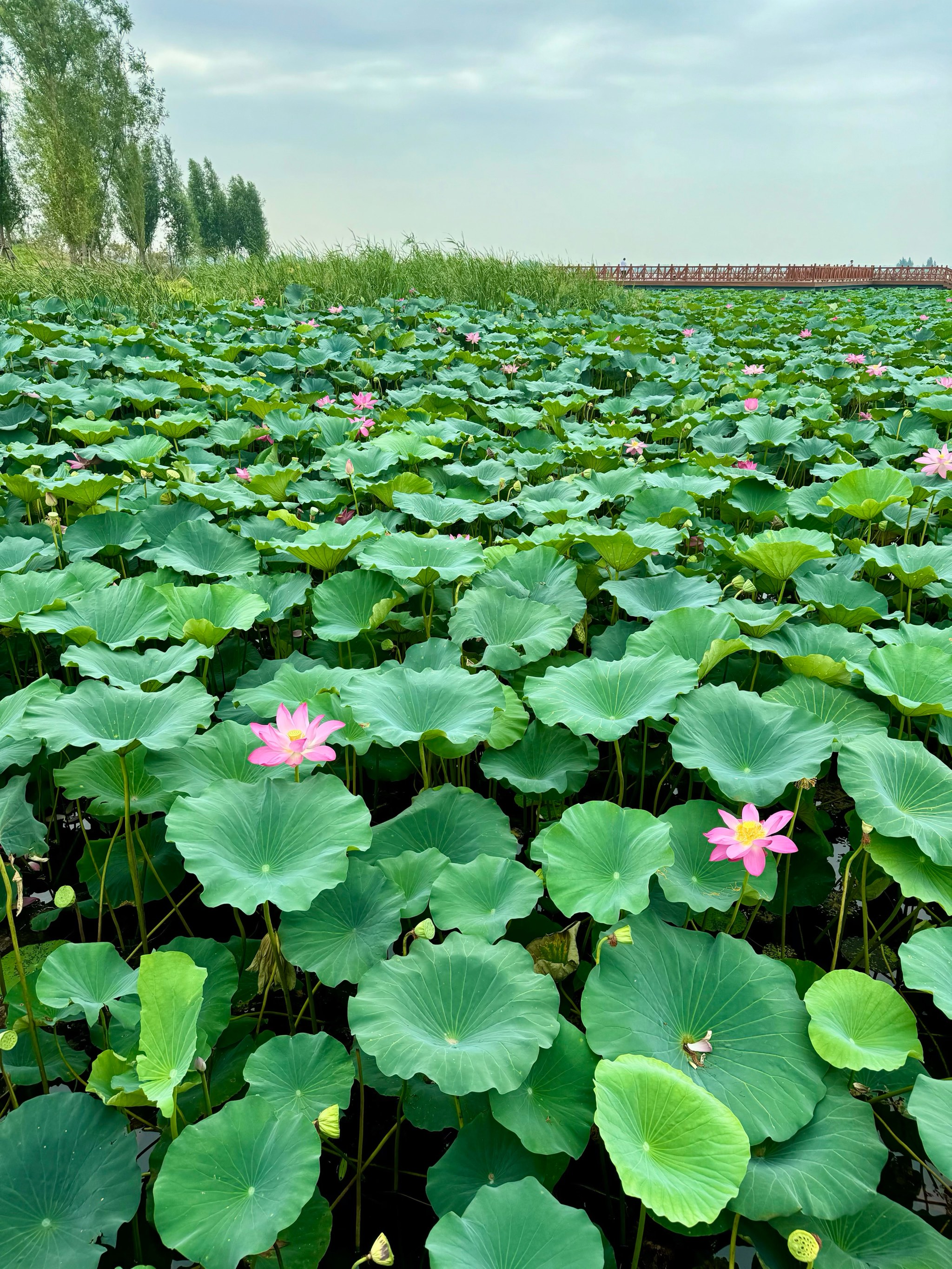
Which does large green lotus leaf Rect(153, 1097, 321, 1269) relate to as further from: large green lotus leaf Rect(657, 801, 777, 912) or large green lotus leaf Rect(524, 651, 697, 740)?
large green lotus leaf Rect(524, 651, 697, 740)

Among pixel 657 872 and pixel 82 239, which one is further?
pixel 82 239

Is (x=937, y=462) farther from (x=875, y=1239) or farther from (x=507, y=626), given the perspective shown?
(x=875, y=1239)

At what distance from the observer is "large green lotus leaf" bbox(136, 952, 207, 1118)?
0.97 meters

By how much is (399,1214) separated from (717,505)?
2854 mm

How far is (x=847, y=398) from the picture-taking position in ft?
16.8

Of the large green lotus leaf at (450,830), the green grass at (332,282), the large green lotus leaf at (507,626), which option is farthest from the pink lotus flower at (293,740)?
the green grass at (332,282)

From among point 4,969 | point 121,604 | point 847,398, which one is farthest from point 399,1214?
point 847,398

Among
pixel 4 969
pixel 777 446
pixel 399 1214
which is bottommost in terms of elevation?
pixel 399 1214

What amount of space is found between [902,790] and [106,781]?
1601 mm

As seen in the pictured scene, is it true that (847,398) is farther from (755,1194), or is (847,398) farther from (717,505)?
(755,1194)

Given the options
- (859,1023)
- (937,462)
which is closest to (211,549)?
(859,1023)

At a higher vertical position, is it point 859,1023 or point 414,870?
point 414,870

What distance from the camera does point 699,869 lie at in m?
1.35

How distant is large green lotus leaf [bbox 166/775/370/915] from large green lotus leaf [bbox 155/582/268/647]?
0.67m
